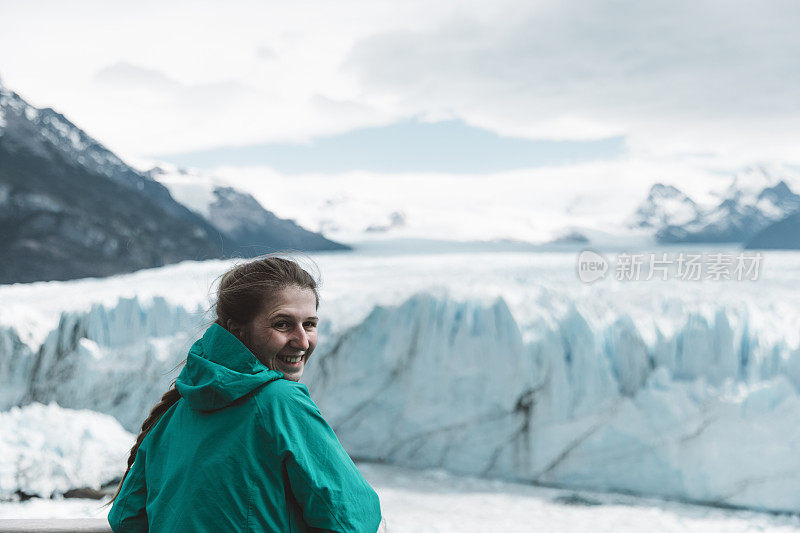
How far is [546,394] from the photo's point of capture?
7465 mm

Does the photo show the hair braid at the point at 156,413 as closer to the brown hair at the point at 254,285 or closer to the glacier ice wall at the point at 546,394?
the brown hair at the point at 254,285

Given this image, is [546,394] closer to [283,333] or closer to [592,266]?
[592,266]

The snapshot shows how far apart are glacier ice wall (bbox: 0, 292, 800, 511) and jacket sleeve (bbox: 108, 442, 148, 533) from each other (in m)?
6.51

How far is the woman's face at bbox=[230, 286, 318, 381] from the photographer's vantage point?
47.4 inches

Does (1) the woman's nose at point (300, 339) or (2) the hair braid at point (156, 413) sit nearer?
(1) the woman's nose at point (300, 339)

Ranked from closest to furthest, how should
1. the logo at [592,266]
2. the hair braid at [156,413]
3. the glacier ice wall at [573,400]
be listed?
1. the hair braid at [156,413]
2. the glacier ice wall at [573,400]
3. the logo at [592,266]

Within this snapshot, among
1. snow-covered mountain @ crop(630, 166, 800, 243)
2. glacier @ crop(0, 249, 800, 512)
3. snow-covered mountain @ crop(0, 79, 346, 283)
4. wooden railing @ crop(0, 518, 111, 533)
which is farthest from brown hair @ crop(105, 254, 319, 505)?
snow-covered mountain @ crop(630, 166, 800, 243)

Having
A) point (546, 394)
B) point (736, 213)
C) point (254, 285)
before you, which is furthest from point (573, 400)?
point (736, 213)

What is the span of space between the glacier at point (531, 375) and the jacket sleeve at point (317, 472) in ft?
20.7

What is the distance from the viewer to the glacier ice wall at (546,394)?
22.4 ft

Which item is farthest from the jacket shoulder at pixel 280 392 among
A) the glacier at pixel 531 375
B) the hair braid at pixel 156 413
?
the glacier at pixel 531 375

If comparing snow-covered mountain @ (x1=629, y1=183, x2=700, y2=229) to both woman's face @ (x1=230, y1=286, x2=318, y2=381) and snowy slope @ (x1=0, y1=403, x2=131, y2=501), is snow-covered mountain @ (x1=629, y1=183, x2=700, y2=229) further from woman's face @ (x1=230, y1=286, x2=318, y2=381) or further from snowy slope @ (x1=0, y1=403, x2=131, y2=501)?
woman's face @ (x1=230, y1=286, x2=318, y2=381)

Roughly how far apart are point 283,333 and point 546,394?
263 inches

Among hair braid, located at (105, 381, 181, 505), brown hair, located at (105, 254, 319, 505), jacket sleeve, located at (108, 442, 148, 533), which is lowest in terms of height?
jacket sleeve, located at (108, 442, 148, 533)
